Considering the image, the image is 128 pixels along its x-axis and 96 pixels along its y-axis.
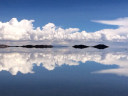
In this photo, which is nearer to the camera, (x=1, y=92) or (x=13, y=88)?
(x=1, y=92)

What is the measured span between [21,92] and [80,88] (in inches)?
271

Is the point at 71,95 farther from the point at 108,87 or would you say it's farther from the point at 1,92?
the point at 1,92

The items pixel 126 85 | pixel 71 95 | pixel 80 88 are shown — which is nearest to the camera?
pixel 71 95

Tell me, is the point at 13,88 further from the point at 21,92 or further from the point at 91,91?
the point at 91,91

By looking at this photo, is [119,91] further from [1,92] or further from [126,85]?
[1,92]

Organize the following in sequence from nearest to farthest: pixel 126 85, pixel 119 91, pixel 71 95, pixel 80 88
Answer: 1. pixel 71 95
2. pixel 119 91
3. pixel 80 88
4. pixel 126 85

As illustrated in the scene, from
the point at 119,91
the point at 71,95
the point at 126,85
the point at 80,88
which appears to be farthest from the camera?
the point at 126,85

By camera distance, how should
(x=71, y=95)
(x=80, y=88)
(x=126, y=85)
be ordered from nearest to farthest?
1. (x=71, y=95)
2. (x=80, y=88)
3. (x=126, y=85)

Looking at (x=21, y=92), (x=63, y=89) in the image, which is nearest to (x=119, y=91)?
(x=63, y=89)

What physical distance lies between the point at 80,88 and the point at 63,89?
2.14 metres

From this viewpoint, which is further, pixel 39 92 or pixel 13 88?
pixel 13 88

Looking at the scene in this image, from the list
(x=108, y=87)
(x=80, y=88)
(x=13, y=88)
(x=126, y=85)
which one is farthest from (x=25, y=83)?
(x=126, y=85)

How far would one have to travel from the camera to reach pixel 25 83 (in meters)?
27.7

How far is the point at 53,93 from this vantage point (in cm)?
2228
